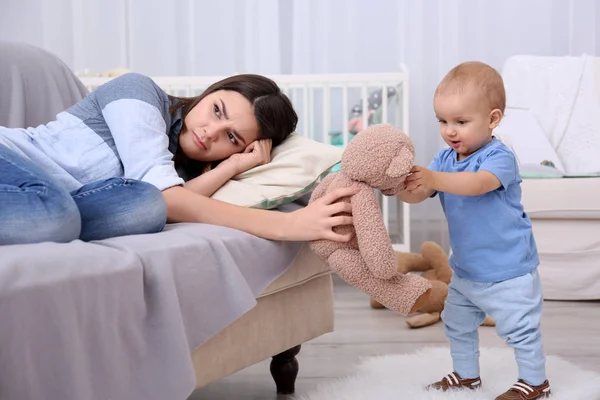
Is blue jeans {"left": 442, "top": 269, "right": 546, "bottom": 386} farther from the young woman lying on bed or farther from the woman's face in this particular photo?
the woman's face

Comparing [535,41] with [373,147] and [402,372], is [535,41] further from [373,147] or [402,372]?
[373,147]

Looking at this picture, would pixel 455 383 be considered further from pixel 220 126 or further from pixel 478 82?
pixel 220 126

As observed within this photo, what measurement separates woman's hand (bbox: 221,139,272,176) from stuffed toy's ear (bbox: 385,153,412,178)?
0.38 meters

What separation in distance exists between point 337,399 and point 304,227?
14.9 inches

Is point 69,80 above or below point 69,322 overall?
above

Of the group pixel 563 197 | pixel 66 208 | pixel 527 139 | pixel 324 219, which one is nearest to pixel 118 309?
pixel 66 208

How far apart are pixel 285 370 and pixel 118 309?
689 millimetres

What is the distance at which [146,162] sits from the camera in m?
1.39

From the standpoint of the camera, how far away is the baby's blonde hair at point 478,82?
1.35 metres

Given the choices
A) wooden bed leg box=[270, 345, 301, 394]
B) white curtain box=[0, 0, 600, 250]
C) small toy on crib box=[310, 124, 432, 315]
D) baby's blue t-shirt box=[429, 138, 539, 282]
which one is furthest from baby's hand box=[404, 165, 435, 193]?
white curtain box=[0, 0, 600, 250]

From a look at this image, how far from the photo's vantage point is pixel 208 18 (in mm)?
3496

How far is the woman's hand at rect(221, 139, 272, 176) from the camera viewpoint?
1515 millimetres

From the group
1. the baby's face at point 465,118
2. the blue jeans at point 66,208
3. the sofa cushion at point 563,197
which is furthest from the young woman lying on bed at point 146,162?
the sofa cushion at point 563,197

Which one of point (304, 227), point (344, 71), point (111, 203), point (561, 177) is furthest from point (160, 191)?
point (344, 71)
